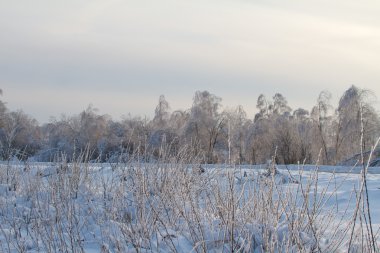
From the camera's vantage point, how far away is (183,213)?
3.79 m

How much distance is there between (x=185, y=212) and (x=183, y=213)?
2.4 inches

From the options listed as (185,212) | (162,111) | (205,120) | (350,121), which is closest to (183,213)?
(185,212)

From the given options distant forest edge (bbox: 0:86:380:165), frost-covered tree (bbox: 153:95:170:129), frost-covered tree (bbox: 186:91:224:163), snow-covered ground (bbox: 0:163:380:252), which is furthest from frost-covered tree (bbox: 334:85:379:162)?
snow-covered ground (bbox: 0:163:380:252)

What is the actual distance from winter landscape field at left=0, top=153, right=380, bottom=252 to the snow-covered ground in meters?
0.01

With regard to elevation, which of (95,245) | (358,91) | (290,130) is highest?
(358,91)

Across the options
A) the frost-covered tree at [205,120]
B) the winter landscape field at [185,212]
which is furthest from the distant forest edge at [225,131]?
the winter landscape field at [185,212]

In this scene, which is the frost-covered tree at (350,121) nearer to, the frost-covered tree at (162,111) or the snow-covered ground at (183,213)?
the frost-covered tree at (162,111)

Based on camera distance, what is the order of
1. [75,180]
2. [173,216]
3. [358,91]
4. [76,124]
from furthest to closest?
[76,124], [358,91], [75,180], [173,216]

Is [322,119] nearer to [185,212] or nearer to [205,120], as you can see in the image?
[205,120]

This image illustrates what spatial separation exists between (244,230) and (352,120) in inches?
1077

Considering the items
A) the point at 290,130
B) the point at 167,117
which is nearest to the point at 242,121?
the point at 167,117

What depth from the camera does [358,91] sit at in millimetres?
29297

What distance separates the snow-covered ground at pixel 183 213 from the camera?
3.34 m

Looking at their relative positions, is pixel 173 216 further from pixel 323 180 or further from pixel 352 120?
pixel 352 120
